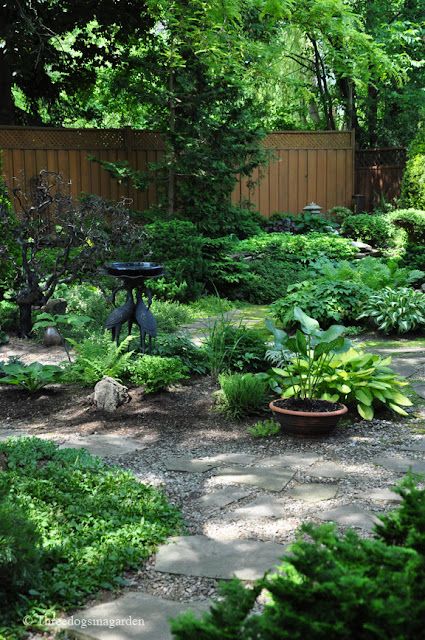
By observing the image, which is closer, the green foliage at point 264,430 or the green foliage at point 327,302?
the green foliage at point 264,430

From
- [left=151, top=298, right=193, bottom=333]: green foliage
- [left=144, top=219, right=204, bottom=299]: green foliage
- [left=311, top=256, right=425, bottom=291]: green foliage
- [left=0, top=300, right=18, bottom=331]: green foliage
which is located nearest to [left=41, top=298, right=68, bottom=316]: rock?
[left=0, top=300, right=18, bottom=331]: green foliage

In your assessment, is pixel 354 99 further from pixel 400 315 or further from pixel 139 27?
pixel 400 315

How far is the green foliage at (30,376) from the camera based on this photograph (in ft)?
19.8

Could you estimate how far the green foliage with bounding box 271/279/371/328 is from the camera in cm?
807

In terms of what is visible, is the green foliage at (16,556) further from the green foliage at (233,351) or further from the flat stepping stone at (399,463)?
the green foliage at (233,351)

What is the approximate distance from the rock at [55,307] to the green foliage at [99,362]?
2.41 metres

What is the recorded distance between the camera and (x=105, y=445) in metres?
4.82

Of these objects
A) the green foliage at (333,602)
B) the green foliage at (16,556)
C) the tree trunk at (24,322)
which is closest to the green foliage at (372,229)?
the tree trunk at (24,322)

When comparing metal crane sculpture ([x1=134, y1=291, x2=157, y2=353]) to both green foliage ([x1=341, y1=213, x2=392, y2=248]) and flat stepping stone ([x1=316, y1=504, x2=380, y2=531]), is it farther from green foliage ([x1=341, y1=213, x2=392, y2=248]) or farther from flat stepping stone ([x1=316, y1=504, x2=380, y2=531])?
green foliage ([x1=341, y1=213, x2=392, y2=248])

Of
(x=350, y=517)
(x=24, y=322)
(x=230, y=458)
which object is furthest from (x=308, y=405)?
(x=24, y=322)

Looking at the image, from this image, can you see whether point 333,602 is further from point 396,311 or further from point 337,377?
point 396,311

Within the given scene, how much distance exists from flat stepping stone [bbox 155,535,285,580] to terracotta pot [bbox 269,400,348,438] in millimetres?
1619

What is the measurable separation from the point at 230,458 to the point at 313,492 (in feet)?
2.49

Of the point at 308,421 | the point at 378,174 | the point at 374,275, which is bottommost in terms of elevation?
the point at 308,421
